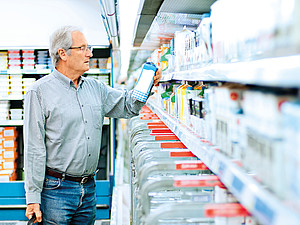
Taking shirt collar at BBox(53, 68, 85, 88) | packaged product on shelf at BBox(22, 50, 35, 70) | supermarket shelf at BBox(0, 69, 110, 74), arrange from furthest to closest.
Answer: packaged product on shelf at BBox(22, 50, 35, 70) < supermarket shelf at BBox(0, 69, 110, 74) < shirt collar at BBox(53, 68, 85, 88)

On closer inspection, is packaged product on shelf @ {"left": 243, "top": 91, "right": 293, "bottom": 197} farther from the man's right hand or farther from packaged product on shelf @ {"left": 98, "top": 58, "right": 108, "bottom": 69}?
packaged product on shelf @ {"left": 98, "top": 58, "right": 108, "bottom": 69}

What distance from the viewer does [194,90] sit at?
1.87 meters

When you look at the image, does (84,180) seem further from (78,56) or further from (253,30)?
(253,30)

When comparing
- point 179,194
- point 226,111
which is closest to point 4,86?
point 179,194

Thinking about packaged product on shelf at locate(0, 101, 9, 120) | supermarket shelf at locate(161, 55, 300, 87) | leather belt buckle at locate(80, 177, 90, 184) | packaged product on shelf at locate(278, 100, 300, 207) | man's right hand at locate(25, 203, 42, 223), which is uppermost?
supermarket shelf at locate(161, 55, 300, 87)

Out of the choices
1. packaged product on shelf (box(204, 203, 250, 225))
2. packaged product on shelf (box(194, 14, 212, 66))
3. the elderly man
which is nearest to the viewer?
packaged product on shelf (box(204, 203, 250, 225))

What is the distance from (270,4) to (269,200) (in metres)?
0.42

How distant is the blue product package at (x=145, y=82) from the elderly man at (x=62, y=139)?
0.07 metres

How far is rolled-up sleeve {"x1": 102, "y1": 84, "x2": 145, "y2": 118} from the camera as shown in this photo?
2.74 metres

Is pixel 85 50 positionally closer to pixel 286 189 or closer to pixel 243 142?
pixel 243 142

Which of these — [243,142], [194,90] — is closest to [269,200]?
[243,142]

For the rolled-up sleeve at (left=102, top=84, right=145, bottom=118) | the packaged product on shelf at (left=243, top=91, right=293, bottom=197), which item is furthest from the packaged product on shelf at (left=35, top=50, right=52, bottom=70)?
the packaged product on shelf at (left=243, top=91, right=293, bottom=197)

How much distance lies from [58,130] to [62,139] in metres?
0.06

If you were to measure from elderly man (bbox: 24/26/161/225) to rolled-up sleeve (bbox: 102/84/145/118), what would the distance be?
23 cm
